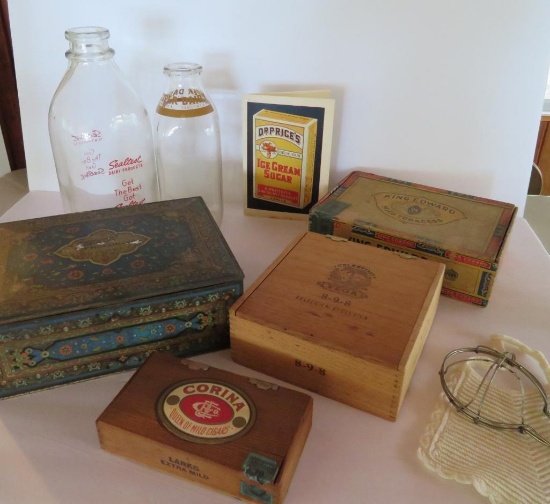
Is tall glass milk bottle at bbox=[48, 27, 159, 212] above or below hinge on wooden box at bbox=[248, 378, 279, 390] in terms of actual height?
above

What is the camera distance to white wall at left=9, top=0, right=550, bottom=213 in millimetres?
785

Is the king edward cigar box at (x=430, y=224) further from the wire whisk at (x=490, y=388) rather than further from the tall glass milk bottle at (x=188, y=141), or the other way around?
the tall glass milk bottle at (x=188, y=141)

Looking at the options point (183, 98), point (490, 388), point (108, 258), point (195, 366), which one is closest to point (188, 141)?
point (183, 98)

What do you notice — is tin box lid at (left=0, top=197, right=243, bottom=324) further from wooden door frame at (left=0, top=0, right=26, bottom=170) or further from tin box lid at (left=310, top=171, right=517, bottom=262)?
wooden door frame at (left=0, top=0, right=26, bottom=170)

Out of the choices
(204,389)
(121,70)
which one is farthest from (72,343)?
(121,70)

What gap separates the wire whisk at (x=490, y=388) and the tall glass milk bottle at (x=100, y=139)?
1.72 feet

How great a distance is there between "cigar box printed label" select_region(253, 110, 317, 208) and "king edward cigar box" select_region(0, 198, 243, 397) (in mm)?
215

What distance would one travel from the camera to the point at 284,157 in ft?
2.76

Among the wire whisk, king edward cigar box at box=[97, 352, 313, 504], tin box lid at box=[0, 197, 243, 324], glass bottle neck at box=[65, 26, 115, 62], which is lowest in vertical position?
the wire whisk

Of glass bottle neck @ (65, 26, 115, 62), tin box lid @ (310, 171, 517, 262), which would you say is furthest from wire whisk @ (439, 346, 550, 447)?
glass bottle neck @ (65, 26, 115, 62)

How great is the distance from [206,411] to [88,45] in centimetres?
53

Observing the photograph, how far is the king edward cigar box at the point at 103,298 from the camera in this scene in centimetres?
54

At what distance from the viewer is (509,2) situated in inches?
29.9

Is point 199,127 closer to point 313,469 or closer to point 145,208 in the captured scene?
point 145,208
